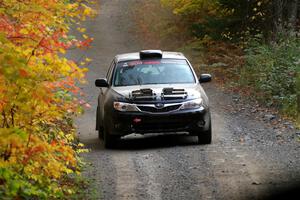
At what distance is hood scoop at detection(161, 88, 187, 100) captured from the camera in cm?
1349

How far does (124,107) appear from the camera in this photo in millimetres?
13547

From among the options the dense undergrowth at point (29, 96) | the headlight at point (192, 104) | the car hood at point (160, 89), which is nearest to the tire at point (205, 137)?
the headlight at point (192, 104)

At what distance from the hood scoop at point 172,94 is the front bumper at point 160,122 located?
11.7 inches

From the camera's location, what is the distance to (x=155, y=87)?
13.8 meters

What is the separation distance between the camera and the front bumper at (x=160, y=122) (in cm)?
1341

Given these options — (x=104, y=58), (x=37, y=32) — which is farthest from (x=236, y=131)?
(x=104, y=58)

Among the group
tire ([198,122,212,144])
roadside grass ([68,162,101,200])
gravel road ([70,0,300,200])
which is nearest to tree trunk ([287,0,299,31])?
gravel road ([70,0,300,200])

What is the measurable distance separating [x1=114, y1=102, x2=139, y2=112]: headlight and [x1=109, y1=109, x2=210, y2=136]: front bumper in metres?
0.07

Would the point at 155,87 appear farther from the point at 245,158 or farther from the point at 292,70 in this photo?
the point at 292,70

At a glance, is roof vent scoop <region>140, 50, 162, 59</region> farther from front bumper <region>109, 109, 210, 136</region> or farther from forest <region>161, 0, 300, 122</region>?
forest <region>161, 0, 300, 122</region>

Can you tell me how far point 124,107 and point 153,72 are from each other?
4.63 ft

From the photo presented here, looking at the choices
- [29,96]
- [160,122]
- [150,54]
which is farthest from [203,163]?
[29,96]

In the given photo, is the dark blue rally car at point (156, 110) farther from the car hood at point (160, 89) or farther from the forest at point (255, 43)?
the forest at point (255, 43)

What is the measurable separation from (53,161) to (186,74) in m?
6.70
